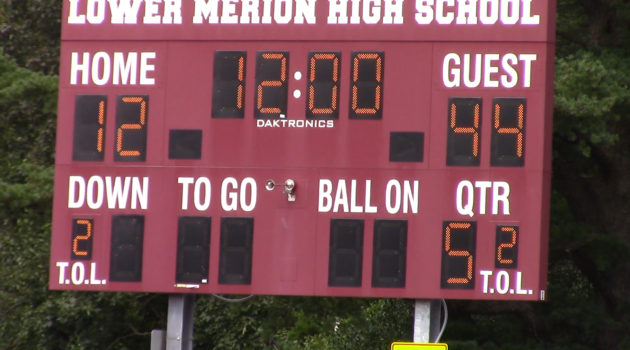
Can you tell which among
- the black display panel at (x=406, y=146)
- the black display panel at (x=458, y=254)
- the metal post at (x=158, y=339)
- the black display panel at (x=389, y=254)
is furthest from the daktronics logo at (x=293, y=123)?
the metal post at (x=158, y=339)

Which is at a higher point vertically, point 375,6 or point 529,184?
point 375,6

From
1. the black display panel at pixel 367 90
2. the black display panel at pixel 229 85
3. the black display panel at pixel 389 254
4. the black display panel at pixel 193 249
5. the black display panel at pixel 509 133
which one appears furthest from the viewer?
the black display panel at pixel 229 85

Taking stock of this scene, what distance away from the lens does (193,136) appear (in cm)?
1267

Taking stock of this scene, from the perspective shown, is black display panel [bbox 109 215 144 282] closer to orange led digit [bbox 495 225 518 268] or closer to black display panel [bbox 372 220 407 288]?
black display panel [bbox 372 220 407 288]

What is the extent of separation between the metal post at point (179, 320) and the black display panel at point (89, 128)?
163 centimetres

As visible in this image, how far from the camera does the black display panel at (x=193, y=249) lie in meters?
12.5

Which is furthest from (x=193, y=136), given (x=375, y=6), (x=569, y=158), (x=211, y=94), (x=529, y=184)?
(x=569, y=158)

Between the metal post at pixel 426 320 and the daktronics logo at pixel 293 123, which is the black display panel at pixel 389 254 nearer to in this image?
the metal post at pixel 426 320

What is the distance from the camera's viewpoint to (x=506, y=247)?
39.1 feet

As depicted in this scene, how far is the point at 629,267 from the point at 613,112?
2.99 m

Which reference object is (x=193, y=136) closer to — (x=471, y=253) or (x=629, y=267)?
(x=471, y=253)

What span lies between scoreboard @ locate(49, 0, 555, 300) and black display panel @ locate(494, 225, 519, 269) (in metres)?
0.01

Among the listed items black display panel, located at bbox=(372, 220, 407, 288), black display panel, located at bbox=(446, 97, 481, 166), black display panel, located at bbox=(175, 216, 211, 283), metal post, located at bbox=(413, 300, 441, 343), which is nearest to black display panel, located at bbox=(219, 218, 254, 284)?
black display panel, located at bbox=(175, 216, 211, 283)

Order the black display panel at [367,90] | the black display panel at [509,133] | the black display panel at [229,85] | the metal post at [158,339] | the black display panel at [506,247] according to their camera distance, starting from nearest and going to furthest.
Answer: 1. the black display panel at [506,247]
2. the black display panel at [509,133]
3. the black display panel at [367,90]
4. the black display panel at [229,85]
5. the metal post at [158,339]
